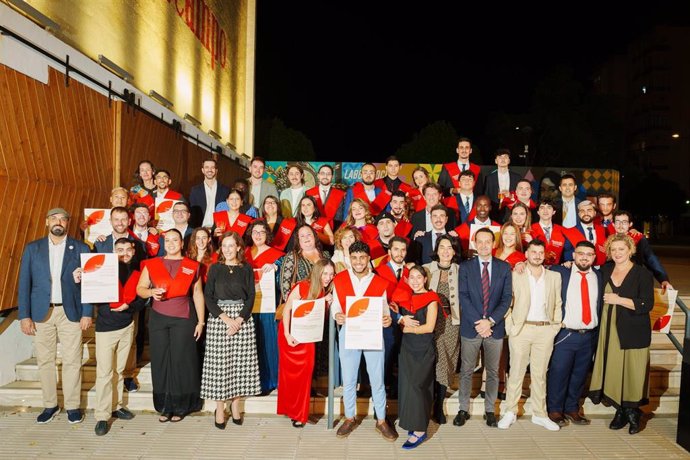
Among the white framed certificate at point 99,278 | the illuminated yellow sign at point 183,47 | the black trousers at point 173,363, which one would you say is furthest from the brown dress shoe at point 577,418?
the illuminated yellow sign at point 183,47

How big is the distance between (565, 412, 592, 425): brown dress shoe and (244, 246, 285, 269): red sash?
11.4 feet

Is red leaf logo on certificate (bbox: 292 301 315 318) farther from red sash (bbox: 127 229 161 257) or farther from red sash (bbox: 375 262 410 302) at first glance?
red sash (bbox: 127 229 161 257)

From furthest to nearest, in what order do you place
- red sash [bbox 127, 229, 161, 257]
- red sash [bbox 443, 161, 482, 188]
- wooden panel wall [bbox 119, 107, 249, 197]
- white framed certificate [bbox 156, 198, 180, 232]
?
wooden panel wall [bbox 119, 107, 249, 197]
red sash [bbox 443, 161, 482, 188]
white framed certificate [bbox 156, 198, 180, 232]
red sash [bbox 127, 229, 161, 257]

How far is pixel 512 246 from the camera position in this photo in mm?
5328

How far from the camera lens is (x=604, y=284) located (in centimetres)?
520

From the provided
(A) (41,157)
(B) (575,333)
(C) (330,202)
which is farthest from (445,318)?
(A) (41,157)

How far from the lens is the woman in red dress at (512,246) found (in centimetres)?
530

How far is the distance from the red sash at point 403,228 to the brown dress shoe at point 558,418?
8.47 feet

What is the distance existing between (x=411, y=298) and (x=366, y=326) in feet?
1.70

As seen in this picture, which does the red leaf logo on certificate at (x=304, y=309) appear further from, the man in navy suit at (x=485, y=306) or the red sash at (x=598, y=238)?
the red sash at (x=598, y=238)

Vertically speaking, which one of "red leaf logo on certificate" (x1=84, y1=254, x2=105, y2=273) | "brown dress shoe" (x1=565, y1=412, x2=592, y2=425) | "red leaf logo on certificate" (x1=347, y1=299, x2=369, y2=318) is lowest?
"brown dress shoe" (x1=565, y1=412, x2=592, y2=425)

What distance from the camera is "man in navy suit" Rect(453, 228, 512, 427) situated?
16.1 feet

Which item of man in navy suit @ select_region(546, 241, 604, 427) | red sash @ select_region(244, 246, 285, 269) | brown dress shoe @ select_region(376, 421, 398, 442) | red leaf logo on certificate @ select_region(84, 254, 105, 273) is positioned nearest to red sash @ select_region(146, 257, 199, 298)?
red leaf logo on certificate @ select_region(84, 254, 105, 273)

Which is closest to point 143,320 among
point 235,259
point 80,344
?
point 80,344
